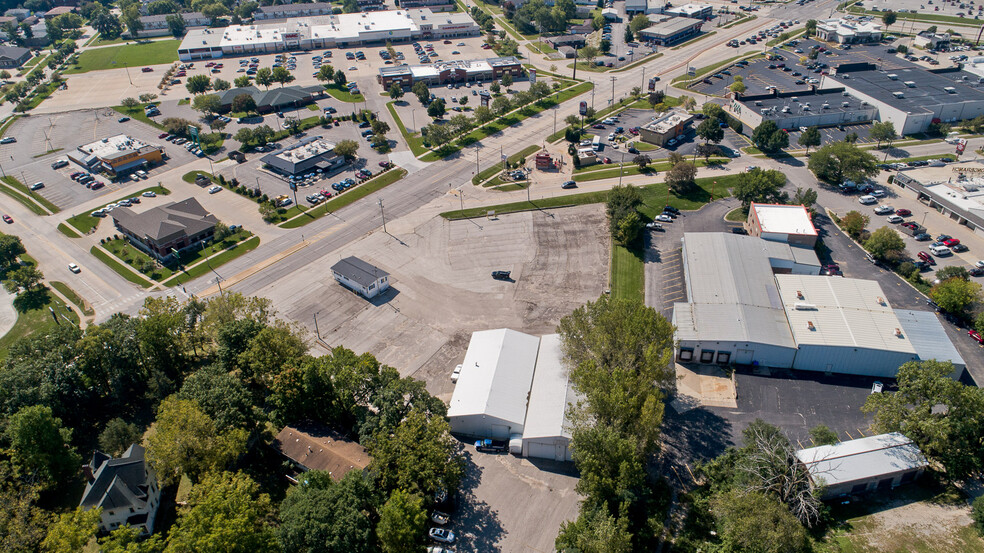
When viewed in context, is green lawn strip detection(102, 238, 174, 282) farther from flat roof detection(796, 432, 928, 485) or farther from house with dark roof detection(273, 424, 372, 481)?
flat roof detection(796, 432, 928, 485)

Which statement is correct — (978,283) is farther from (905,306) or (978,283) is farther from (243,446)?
(243,446)

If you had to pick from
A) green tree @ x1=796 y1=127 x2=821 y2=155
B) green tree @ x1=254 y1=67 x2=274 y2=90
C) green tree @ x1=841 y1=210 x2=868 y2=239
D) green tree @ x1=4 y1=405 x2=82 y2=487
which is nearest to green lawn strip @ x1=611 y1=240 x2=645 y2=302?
green tree @ x1=841 y1=210 x2=868 y2=239

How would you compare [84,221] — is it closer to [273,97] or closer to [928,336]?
[273,97]

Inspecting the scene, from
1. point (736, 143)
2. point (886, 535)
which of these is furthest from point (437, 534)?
point (736, 143)

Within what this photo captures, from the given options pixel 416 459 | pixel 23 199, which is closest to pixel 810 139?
pixel 416 459

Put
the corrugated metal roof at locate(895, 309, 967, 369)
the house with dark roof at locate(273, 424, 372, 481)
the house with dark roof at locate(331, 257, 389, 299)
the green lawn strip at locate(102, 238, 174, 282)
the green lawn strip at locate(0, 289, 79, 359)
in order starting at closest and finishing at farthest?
1. the house with dark roof at locate(273, 424, 372, 481)
2. the corrugated metal roof at locate(895, 309, 967, 369)
3. the green lawn strip at locate(0, 289, 79, 359)
4. the house with dark roof at locate(331, 257, 389, 299)
5. the green lawn strip at locate(102, 238, 174, 282)

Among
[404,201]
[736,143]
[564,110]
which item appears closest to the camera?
[404,201]

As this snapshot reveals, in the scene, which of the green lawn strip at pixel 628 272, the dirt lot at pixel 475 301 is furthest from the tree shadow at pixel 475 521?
the green lawn strip at pixel 628 272
